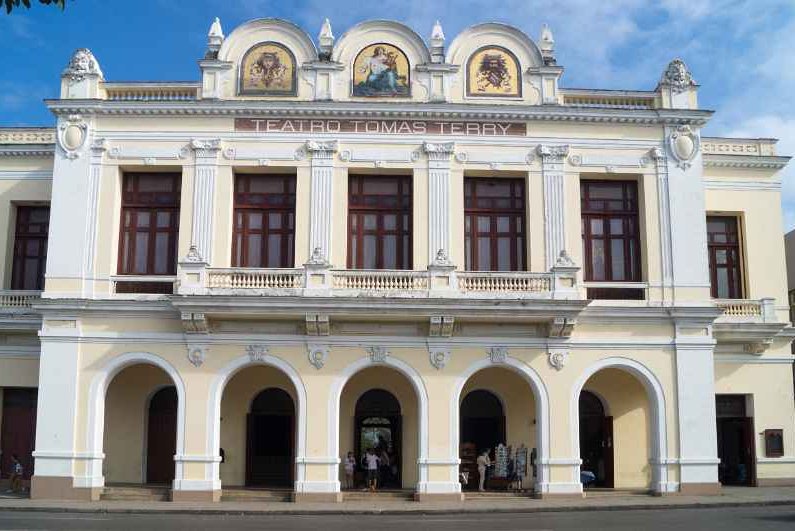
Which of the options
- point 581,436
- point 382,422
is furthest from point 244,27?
point 581,436

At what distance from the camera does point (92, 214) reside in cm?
2555

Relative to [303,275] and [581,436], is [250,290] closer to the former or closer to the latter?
[303,275]

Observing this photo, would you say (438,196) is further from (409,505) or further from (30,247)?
(30,247)

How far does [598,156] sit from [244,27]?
11349 millimetres

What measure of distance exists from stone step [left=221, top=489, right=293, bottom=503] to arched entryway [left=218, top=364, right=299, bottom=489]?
1692mm

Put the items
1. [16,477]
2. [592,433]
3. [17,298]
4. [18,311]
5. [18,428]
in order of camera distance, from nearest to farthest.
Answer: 1. [16,477]
2. [18,311]
3. [592,433]
4. [17,298]
5. [18,428]

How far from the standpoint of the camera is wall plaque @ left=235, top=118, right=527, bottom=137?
2603 cm

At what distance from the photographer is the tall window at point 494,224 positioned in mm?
26281

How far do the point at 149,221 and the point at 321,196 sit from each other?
530 centimetres

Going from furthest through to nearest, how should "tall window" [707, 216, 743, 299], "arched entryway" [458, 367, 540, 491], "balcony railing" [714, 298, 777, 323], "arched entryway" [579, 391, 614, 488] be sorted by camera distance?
"tall window" [707, 216, 743, 299] < "balcony railing" [714, 298, 777, 323] < "arched entryway" [579, 391, 614, 488] < "arched entryway" [458, 367, 540, 491]

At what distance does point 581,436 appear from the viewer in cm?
2744

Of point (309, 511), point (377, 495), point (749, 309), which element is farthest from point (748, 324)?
point (309, 511)

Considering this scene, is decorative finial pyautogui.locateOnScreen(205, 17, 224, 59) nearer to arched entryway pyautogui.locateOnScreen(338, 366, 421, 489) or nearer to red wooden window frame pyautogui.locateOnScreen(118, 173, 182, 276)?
red wooden window frame pyautogui.locateOnScreen(118, 173, 182, 276)

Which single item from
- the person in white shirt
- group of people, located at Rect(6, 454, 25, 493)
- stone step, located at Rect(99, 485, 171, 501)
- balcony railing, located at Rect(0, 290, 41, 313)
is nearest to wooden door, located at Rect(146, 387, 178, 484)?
stone step, located at Rect(99, 485, 171, 501)
